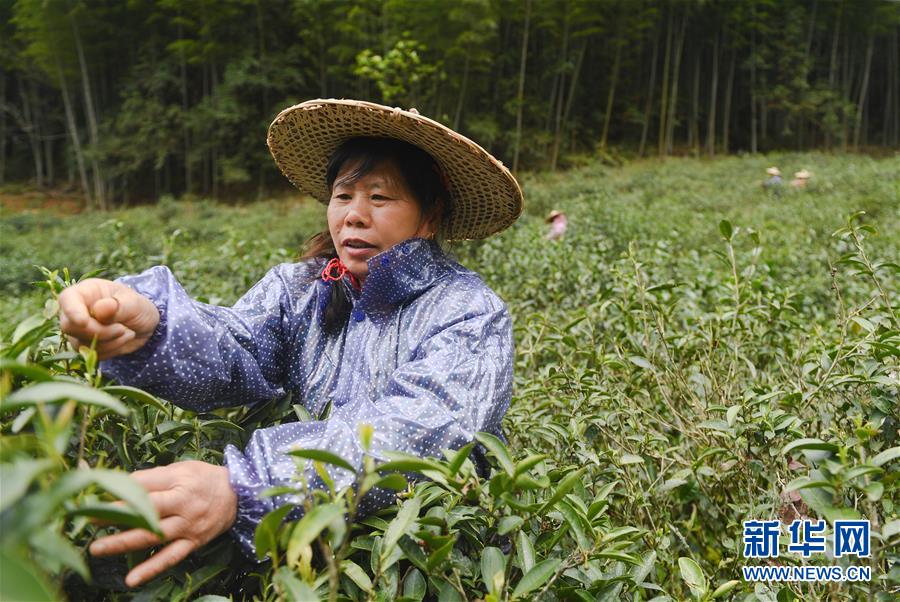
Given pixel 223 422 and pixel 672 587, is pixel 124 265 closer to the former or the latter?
pixel 223 422

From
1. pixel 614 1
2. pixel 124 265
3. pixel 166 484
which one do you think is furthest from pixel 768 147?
pixel 166 484

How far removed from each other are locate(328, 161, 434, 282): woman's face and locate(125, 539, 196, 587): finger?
2.08 ft

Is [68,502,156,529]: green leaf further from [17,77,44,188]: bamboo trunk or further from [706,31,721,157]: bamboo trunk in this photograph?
[17,77,44,188]: bamboo trunk

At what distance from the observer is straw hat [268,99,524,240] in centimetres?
116

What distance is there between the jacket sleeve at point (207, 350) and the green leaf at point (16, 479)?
598 mm

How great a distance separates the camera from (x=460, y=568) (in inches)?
29.6

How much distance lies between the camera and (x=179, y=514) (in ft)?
2.18

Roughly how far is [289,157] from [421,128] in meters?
0.40

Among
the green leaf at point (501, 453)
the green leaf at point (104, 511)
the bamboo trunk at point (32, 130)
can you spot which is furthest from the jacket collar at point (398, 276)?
the bamboo trunk at point (32, 130)

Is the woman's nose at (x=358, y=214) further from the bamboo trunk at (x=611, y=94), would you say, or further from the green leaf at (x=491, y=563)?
the bamboo trunk at (x=611, y=94)

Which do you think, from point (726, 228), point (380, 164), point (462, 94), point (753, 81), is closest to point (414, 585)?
point (380, 164)

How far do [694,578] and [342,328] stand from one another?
74 cm

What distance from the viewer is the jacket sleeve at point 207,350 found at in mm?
950

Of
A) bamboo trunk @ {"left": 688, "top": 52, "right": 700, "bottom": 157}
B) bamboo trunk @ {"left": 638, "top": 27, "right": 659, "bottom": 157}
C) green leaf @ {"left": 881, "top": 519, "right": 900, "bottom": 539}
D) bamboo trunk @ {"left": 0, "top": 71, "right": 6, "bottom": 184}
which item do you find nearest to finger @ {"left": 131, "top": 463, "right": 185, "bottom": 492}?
green leaf @ {"left": 881, "top": 519, "right": 900, "bottom": 539}
